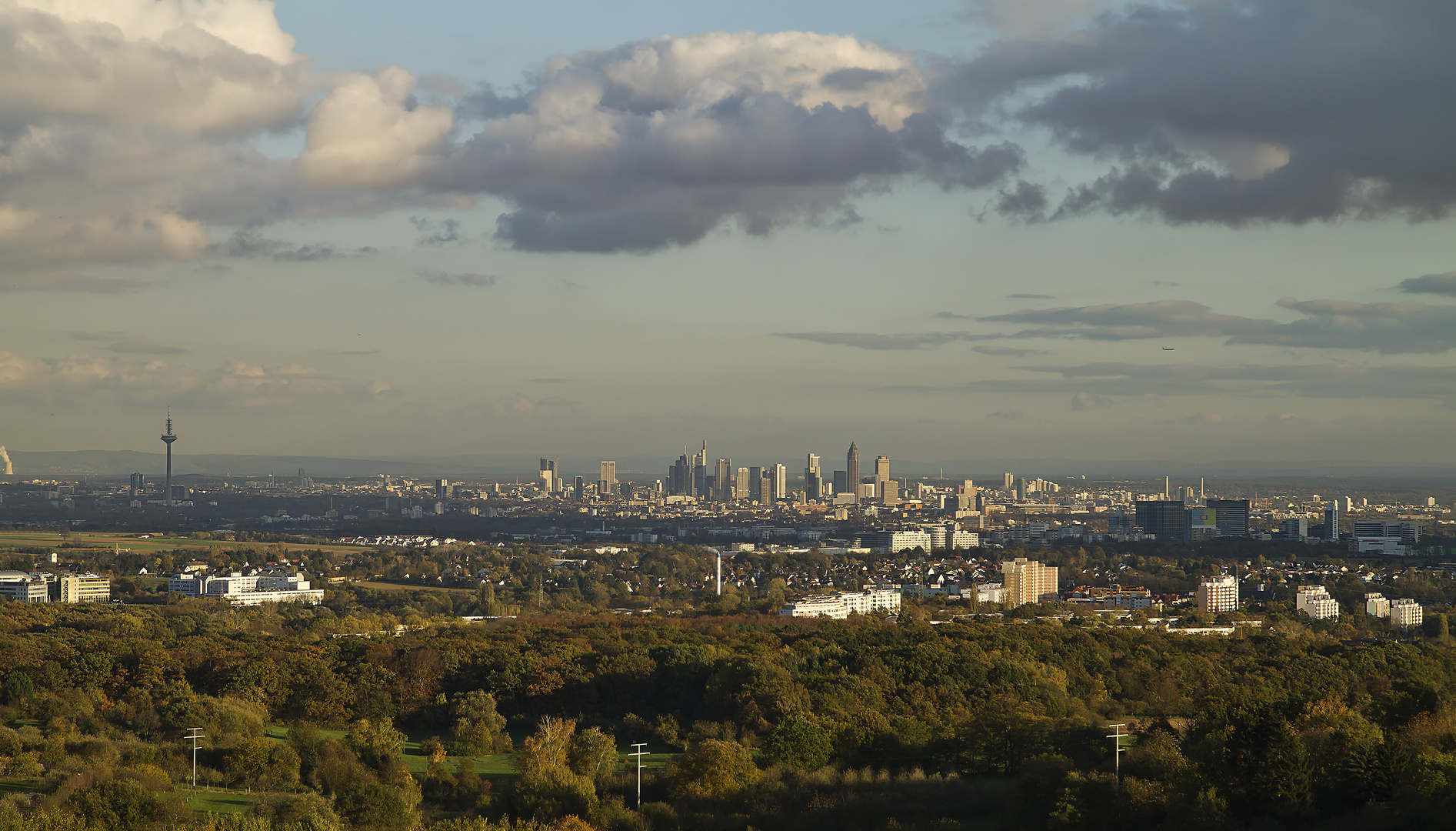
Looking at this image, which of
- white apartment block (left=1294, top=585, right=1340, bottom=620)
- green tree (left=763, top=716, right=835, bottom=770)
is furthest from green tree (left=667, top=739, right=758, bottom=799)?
white apartment block (left=1294, top=585, right=1340, bottom=620)

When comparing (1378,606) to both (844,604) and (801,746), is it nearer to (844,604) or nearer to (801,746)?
(844,604)

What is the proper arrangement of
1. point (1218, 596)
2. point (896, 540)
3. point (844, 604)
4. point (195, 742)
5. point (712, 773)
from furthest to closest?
point (896, 540) → point (844, 604) → point (1218, 596) → point (195, 742) → point (712, 773)

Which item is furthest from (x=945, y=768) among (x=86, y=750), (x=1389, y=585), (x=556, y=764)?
(x=1389, y=585)

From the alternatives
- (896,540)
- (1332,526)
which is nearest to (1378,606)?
(1332,526)

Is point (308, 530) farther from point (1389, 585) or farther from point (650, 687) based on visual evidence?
point (650, 687)

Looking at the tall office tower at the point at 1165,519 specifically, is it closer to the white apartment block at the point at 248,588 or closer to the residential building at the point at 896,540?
the residential building at the point at 896,540

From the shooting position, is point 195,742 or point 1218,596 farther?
point 1218,596
